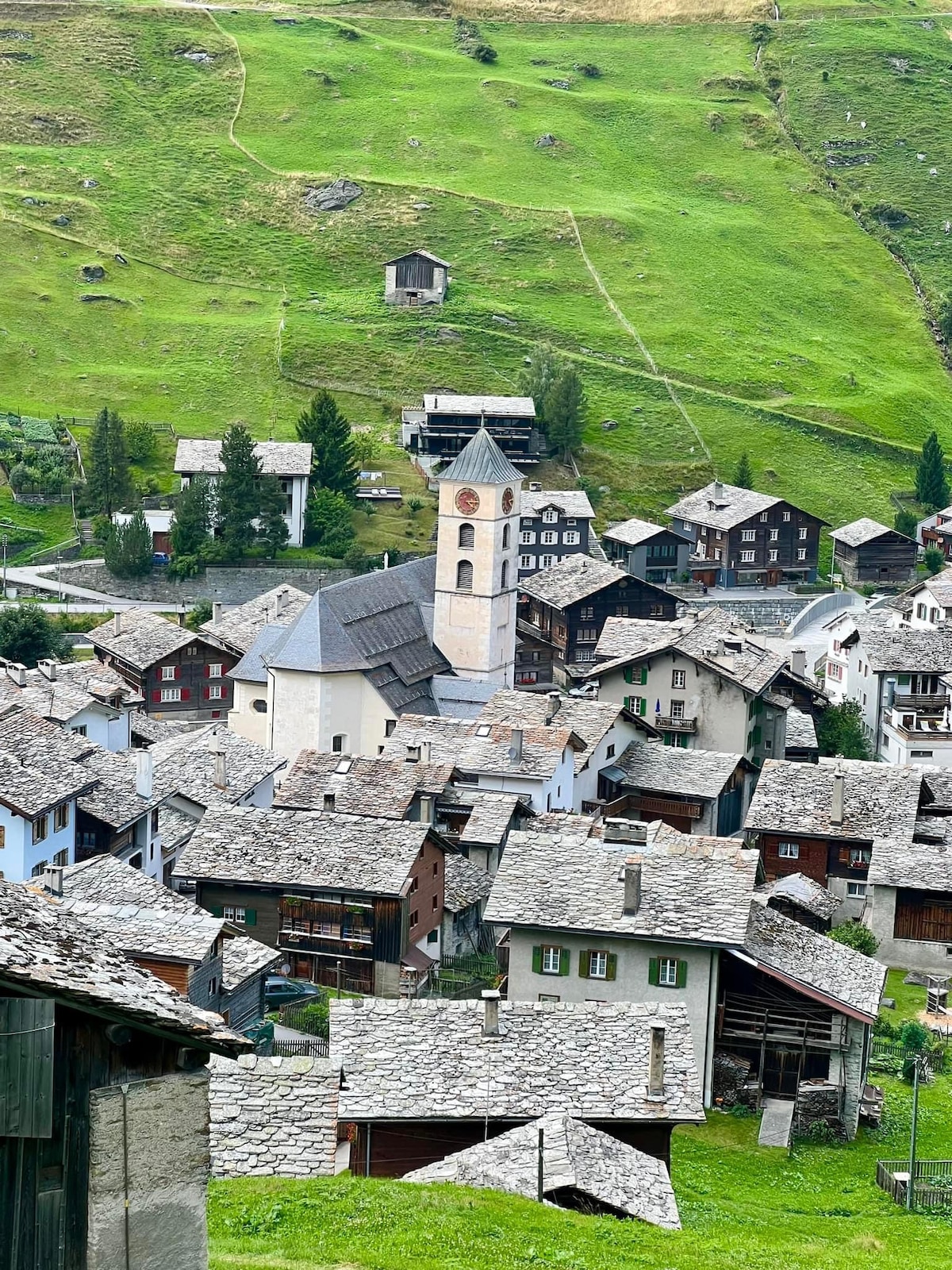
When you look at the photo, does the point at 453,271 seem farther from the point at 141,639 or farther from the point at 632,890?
the point at 632,890

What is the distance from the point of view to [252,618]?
100062 millimetres

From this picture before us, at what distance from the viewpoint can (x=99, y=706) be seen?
76062 millimetres

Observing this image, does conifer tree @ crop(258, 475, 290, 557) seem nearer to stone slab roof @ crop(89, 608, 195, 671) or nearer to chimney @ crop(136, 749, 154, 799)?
stone slab roof @ crop(89, 608, 195, 671)

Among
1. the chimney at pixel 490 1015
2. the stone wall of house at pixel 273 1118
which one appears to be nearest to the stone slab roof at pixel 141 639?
the chimney at pixel 490 1015

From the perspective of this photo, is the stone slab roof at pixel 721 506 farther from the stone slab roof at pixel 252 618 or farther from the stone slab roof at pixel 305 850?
the stone slab roof at pixel 305 850

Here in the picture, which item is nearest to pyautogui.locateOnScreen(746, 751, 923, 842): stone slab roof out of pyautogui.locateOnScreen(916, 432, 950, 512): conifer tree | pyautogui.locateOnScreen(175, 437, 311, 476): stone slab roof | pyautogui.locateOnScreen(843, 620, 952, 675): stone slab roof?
pyautogui.locateOnScreen(843, 620, 952, 675): stone slab roof

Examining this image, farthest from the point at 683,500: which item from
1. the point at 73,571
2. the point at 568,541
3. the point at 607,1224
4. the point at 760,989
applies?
the point at 607,1224

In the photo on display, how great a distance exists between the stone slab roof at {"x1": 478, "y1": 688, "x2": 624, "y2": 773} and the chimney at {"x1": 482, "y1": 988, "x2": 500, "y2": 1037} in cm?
3745

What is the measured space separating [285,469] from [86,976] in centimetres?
10629

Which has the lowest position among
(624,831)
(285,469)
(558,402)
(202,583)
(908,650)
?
(624,831)

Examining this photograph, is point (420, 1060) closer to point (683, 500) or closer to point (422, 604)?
point (422, 604)

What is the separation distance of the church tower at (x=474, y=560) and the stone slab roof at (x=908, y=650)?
60.2ft


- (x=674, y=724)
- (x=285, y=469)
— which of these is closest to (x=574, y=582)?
(x=285, y=469)

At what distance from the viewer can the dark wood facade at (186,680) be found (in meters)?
94.3
